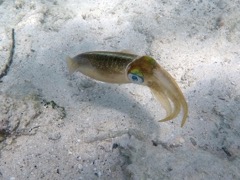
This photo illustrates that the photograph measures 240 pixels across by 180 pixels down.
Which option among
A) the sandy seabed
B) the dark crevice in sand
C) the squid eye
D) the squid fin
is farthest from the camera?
the dark crevice in sand

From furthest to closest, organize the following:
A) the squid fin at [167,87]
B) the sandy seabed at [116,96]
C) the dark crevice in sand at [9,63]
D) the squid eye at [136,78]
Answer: the dark crevice in sand at [9,63] → the sandy seabed at [116,96] → the squid eye at [136,78] → the squid fin at [167,87]

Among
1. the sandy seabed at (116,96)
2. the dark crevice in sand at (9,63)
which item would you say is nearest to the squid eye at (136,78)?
the sandy seabed at (116,96)

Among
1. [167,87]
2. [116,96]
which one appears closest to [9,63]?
[116,96]

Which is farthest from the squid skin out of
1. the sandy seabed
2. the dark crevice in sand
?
the dark crevice in sand

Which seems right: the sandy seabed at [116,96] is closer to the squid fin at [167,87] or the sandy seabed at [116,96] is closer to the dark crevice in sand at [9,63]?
the dark crevice in sand at [9,63]

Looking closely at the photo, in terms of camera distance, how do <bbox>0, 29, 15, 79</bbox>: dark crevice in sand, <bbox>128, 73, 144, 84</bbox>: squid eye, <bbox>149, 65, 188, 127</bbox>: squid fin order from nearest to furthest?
<bbox>149, 65, 188, 127</bbox>: squid fin → <bbox>128, 73, 144, 84</bbox>: squid eye → <bbox>0, 29, 15, 79</bbox>: dark crevice in sand

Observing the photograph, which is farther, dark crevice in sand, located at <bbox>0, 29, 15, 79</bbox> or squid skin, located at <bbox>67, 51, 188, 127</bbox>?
dark crevice in sand, located at <bbox>0, 29, 15, 79</bbox>

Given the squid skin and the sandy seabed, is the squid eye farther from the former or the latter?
the sandy seabed

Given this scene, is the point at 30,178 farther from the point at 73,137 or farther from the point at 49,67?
the point at 49,67
